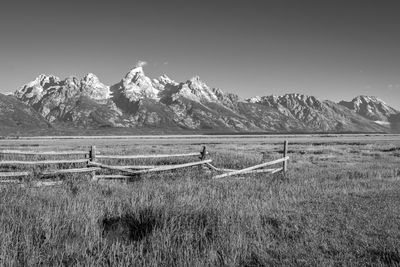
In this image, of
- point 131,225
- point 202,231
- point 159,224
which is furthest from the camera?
point 131,225

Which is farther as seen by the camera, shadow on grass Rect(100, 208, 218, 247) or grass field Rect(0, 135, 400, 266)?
shadow on grass Rect(100, 208, 218, 247)

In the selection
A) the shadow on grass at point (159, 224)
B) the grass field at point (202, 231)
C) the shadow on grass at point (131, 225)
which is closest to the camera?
the grass field at point (202, 231)

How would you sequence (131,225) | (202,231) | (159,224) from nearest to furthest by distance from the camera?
(202,231), (159,224), (131,225)

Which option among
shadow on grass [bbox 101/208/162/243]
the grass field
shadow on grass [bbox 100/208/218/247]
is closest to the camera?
the grass field

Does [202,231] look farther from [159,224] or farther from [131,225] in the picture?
[131,225]

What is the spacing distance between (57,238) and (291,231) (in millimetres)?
4205

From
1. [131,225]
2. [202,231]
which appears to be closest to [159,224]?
[131,225]

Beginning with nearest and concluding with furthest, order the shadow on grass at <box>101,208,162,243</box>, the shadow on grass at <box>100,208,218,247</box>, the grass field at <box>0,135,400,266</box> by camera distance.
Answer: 1. the grass field at <box>0,135,400,266</box>
2. the shadow on grass at <box>100,208,218,247</box>
3. the shadow on grass at <box>101,208,162,243</box>

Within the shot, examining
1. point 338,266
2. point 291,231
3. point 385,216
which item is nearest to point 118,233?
point 291,231

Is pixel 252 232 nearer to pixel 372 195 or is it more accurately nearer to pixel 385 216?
pixel 385 216

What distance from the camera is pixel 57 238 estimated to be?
5.55 meters

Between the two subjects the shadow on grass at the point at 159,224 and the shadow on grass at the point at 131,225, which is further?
the shadow on grass at the point at 131,225

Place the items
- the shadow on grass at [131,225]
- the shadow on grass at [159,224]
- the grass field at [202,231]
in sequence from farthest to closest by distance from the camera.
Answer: the shadow on grass at [131,225], the shadow on grass at [159,224], the grass field at [202,231]

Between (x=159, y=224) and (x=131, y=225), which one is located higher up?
(x=159, y=224)
